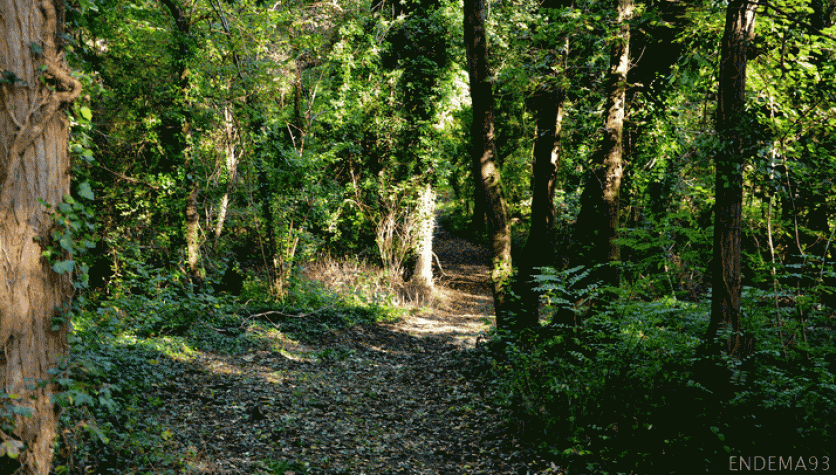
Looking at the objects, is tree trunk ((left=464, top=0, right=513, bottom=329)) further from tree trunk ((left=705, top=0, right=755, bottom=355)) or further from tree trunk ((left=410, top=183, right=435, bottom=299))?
tree trunk ((left=410, top=183, right=435, bottom=299))

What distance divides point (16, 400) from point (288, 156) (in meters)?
7.83

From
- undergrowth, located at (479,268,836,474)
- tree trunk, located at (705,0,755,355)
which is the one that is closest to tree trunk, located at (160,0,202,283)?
undergrowth, located at (479,268,836,474)

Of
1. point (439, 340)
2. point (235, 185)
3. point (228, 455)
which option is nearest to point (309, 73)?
point (235, 185)

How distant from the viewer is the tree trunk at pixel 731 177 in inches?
158

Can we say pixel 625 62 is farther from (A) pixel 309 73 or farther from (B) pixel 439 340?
(A) pixel 309 73

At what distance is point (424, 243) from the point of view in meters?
13.6

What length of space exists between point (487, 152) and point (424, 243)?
21.1 feet

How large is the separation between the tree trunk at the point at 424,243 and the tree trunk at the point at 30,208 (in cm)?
1079

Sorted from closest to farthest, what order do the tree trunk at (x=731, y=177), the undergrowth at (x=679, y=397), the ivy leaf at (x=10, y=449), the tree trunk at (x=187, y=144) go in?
the ivy leaf at (x=10, y=449)
the undergrowth at (x=679, y=397)
the tree trunk at (x=731, y=177)
the tree trunk at (x=187, y=144)

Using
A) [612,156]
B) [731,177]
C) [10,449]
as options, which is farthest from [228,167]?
[731,177]

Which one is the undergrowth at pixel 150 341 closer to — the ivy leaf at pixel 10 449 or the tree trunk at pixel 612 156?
the ivy leaf at pixel 10 449

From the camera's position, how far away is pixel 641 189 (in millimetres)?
9352

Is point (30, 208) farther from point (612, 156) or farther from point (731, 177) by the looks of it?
point (612, 156)

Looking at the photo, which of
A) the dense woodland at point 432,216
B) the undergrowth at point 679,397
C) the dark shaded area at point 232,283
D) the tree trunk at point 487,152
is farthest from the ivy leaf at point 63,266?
the dark shaded area at point 232,283
